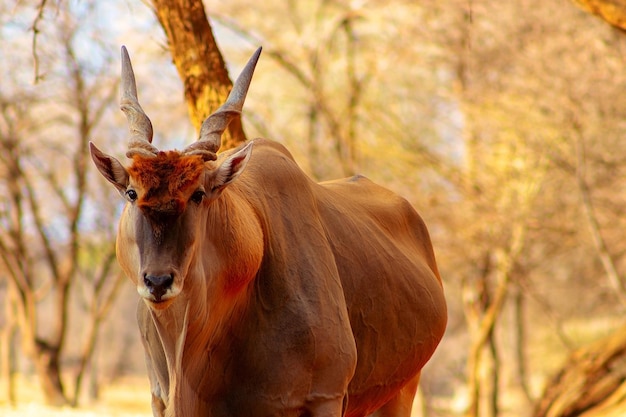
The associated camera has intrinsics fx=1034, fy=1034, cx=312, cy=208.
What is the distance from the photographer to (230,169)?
4691mm

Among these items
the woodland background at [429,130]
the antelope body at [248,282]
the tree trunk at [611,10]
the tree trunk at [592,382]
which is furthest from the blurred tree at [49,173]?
the antelope body at [248,282]

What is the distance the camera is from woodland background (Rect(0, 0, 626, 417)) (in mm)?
14609

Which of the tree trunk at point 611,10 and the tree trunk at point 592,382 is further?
the tree trunk at point 592,382

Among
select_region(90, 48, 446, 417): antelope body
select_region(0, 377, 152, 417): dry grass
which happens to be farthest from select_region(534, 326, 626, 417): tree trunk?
select_region(0, 377, 152, 417): dry grass

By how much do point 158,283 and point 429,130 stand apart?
17.6 meters

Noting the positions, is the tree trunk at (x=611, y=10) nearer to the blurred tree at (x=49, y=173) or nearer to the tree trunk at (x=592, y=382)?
the tree trunk at (x=592, y=382)

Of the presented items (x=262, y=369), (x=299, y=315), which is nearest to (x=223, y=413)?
(x=262, y=369)

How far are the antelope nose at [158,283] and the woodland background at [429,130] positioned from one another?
863cm

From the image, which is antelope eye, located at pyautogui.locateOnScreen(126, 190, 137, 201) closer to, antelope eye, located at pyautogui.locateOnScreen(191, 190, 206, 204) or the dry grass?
antelope eye, located at pyautogui.locateOnScreen(191, 190, 206, 204)

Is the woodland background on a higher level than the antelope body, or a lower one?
lower

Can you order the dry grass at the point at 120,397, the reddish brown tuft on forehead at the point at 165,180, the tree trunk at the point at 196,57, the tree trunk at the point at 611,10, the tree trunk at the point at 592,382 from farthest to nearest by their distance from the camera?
the dry grass at the point at 120,397
the tree trunk at the point at 592,382
the tree trunk at the point at 196,57
the tree trunk at the point at 611,10
the reddish brown tuft on forehead at the point at 165,180

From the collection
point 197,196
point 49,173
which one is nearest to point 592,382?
point 197,196

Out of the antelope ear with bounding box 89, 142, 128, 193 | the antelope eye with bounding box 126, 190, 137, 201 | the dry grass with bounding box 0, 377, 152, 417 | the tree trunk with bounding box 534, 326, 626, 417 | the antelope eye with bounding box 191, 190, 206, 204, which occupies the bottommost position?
the dry grass with bounding box 0, 377, 152, 417

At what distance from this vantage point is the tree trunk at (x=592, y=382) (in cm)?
1394
